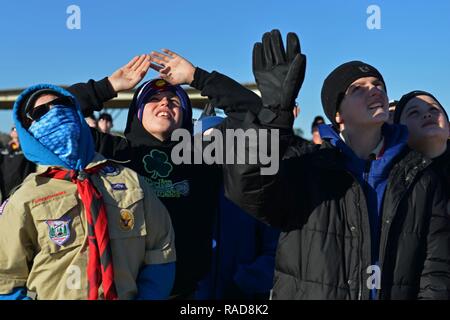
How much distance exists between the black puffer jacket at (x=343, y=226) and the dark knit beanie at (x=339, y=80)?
1.17ft

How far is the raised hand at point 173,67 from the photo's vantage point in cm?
351

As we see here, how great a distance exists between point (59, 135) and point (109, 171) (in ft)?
0.92

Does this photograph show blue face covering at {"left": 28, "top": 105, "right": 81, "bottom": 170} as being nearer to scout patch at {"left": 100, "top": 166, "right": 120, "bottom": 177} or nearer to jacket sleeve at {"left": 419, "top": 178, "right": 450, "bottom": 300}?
scout patch at {"left": 100, "top": 166, "right": 120, "bottom": 177}

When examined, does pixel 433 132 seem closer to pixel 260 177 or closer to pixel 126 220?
pixel 260 177

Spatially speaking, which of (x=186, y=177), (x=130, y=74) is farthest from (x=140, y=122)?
(x=186, y=177)

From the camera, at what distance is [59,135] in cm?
238

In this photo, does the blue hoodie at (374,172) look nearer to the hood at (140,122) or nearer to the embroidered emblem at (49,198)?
the hood at (140,122)

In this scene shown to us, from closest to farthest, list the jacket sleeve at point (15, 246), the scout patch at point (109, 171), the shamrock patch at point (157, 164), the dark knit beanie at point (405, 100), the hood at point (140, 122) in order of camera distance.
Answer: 1. the jacket sleeve at point (15, 246)
2. the scout patch at point (109, 171)
3. the dark knit beanie at point (405, 100)
4. the shamrock patch at point (157, 164)
5. the hood at point (140, 122)

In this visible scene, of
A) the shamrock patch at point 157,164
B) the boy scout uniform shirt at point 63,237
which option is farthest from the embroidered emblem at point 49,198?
the shamrock patch at point 157,164

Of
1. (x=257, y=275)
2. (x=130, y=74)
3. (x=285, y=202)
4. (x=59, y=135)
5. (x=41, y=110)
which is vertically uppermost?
(x=130, y=74)

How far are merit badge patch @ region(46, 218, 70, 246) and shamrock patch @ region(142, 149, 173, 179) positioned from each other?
1129mm

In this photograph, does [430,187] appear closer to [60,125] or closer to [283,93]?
[283,93]

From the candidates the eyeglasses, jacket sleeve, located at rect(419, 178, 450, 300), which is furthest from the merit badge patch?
jacket sleeve, located at rect(419, 178, 450, 300)
